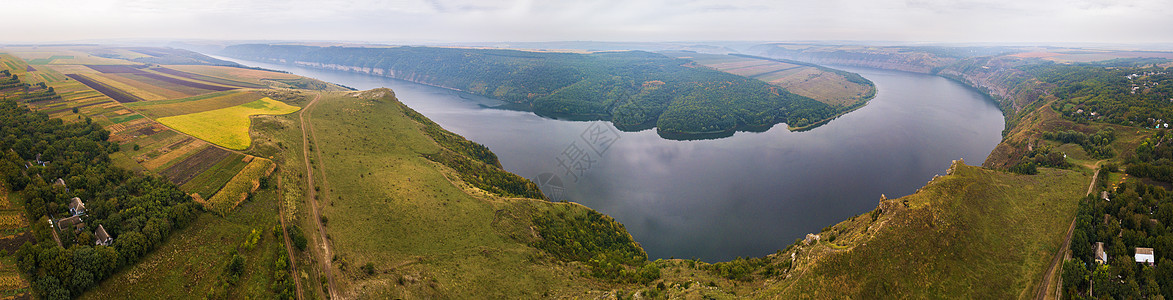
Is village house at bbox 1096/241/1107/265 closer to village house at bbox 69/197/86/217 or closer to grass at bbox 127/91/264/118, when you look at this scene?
village house at bbox 69/197/86/217

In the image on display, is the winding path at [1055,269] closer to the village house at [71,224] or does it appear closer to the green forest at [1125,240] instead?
the green forest at [1125,240]

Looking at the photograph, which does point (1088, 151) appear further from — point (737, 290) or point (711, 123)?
point (711, 123)

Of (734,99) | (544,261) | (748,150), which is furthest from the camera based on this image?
(734,99)

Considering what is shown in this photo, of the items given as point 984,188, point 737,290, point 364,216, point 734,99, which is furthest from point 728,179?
point 734,99

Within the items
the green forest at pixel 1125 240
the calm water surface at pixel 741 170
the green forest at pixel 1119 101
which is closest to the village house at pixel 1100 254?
the green forest at pixel 1125 240

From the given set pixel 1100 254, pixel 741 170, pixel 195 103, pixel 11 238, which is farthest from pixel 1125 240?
pixel 195 103

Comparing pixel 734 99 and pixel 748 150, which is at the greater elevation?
pixel 734 99

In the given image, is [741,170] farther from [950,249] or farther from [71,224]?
[71,224]

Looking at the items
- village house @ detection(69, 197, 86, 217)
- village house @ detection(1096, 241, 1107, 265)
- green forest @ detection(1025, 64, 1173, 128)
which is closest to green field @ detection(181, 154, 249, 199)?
village house @ detection(69, 197, 86, 217)
